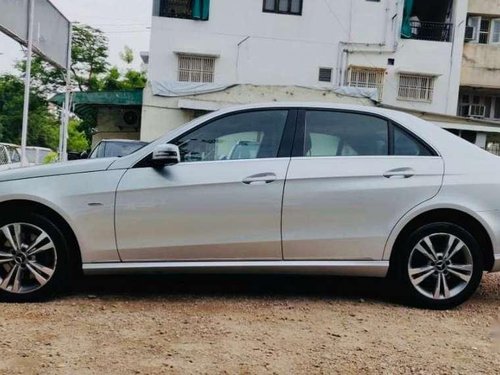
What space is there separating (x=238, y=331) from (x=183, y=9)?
18657mm

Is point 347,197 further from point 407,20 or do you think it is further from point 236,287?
point 407,20

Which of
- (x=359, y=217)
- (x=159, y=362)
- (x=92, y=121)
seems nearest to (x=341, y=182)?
(x=359, y=217)

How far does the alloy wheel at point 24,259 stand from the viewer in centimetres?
404

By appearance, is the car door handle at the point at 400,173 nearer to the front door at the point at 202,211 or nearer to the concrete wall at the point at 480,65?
the front door at the point at 202,211

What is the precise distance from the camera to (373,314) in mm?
4086

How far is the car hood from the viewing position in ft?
13.5

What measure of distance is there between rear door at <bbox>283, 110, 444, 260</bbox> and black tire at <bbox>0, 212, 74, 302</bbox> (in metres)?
1.66

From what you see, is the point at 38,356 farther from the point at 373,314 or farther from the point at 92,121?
the point at 92,121

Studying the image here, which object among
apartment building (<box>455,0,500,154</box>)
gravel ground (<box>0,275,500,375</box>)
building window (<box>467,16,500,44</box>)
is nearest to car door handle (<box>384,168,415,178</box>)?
gravel ground (<box>0,275,500,375</box>)

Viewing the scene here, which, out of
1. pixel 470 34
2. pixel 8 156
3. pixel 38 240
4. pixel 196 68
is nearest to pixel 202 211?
pixel 38 240

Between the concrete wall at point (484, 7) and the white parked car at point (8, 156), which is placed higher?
the concrete wall at point (484, 7)

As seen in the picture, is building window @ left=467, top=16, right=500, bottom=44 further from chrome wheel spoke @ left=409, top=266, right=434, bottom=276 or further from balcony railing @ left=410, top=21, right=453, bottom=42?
chrome wheel spoke @ left=409, top=266, right=434, bottom=276

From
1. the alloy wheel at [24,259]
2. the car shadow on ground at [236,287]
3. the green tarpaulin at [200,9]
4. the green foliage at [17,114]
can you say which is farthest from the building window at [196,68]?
the green foliage at [17,114]

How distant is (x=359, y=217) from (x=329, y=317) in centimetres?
79
